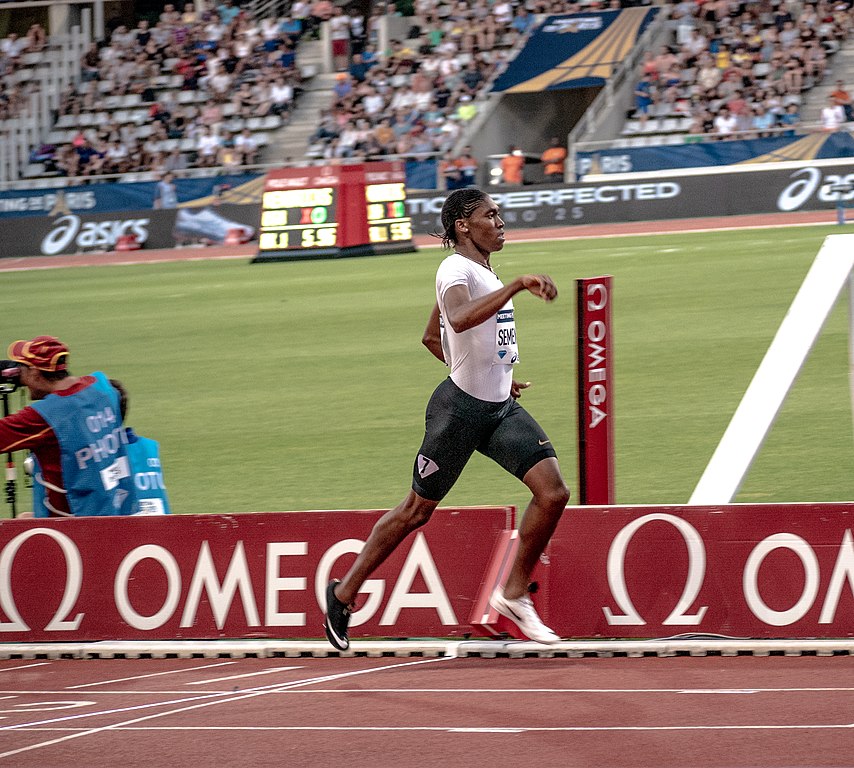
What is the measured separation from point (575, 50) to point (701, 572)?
36.8 meters

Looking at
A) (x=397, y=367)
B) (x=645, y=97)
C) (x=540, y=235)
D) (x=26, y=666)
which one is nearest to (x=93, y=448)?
(x=26, y=666)

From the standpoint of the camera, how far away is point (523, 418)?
6234mm

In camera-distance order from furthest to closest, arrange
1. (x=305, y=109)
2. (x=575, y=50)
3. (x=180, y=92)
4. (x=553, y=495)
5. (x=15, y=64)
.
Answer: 1. (x=15, y=64)
2. (x=180, y=92)
3. (x=305, y=109)
4. (x=575, y=50)
5. (x=553, y=495)

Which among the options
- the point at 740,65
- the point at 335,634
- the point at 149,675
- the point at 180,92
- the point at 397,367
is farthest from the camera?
the point at 180,92

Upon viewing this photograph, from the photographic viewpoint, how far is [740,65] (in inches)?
1439

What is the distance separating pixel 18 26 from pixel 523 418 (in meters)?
50.5

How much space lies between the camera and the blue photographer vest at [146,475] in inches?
303

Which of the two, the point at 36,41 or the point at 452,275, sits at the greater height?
the point at 452,275

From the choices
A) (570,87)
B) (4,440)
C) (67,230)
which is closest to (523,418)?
(4,440)

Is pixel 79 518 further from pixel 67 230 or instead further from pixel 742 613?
pixel 67 230

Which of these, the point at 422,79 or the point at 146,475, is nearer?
the point at 146,475

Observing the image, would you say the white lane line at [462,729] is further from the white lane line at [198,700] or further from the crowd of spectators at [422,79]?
the crowd of spectators at [422,79]

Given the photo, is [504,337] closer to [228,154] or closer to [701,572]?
[701,572]

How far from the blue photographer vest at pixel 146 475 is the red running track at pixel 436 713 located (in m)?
1.19
